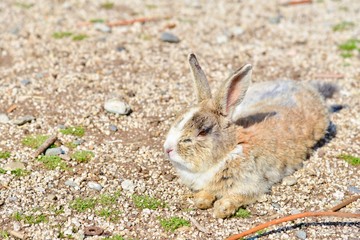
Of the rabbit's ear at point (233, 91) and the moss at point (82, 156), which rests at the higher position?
the rabbit's ear at point (233, 91)

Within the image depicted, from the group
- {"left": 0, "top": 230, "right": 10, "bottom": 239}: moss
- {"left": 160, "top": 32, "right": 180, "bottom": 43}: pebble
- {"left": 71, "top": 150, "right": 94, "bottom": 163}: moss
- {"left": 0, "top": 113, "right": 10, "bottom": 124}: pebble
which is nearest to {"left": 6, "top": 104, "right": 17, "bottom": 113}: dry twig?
{"left": 0, "top": 113, "right": 10, "bottom": 124}: pebble

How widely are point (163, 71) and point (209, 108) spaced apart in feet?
10.6

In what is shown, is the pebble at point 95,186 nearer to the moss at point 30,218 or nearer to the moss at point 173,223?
the moss at point 30,218

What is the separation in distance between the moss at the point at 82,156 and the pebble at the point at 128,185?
26.0 inches

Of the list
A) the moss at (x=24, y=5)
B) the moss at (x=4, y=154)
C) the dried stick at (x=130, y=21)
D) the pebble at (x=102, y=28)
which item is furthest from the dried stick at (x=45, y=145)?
the moss at (x=24, y=5)

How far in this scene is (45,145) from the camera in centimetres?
753

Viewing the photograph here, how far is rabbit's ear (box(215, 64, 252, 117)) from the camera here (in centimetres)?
658

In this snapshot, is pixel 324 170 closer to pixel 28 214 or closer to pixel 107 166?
pixel 107 166

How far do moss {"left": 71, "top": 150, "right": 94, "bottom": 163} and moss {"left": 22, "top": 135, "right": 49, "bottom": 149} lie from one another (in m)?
0.50

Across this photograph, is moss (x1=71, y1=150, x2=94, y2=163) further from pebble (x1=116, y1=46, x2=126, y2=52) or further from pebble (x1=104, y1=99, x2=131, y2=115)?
pebble (x1=116, y1=46, x2=126, y2=52)

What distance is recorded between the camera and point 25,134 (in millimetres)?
7797

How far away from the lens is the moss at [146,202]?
665cm

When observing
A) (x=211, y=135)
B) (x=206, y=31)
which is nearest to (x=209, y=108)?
(x=211, y=135)

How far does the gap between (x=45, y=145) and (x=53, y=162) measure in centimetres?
38
